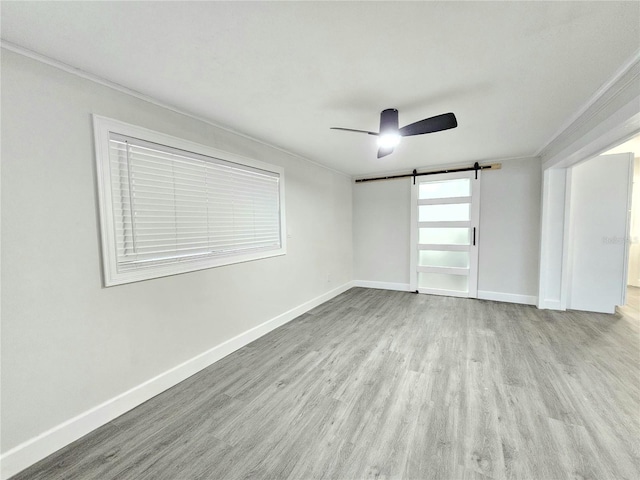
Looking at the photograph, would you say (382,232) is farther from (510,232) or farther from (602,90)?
(602,90)

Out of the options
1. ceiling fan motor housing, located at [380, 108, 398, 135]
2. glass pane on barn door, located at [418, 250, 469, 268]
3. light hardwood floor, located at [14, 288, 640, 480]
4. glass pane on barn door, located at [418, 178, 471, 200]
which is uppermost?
ceiling fan motor housing, located at [380, 108, 398, 135]

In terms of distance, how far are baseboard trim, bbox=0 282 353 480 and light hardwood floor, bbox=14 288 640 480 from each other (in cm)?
6

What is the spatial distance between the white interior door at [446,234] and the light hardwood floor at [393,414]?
1.62m

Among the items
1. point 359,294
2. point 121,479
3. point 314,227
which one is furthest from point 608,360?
point 121,479

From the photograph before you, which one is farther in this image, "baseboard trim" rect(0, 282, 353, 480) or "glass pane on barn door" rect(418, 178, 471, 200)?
"glass pane on barn door" rect(418, 178, 471, 200)

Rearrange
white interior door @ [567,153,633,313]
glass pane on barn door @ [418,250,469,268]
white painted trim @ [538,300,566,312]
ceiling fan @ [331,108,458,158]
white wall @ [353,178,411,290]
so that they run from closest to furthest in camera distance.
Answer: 1. ceiling fan @ [331,108,458,158]
2. white interior door @ [567,153,633,313]
3. white painted trim @ [538,300,566,312]
4. glass pane on barn door @ [418,250,469,268]
5. white wall @ [353,178,411,290]

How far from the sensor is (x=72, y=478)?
144cm

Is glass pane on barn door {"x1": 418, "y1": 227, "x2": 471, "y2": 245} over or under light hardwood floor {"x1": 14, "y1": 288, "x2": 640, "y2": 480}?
over

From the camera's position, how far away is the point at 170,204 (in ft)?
7.41

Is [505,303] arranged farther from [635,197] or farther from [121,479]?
[121,479]

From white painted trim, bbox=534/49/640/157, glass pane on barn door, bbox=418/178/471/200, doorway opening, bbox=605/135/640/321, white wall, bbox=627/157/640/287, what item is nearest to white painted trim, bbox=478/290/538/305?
doorway opening, bbox=605/135/640/321

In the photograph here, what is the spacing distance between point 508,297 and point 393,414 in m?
3.62

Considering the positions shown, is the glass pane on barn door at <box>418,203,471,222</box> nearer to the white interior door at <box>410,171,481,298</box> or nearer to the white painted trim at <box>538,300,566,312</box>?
the white interior door at <box>410,171,481,298</box>

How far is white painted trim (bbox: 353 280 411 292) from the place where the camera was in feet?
17.0
